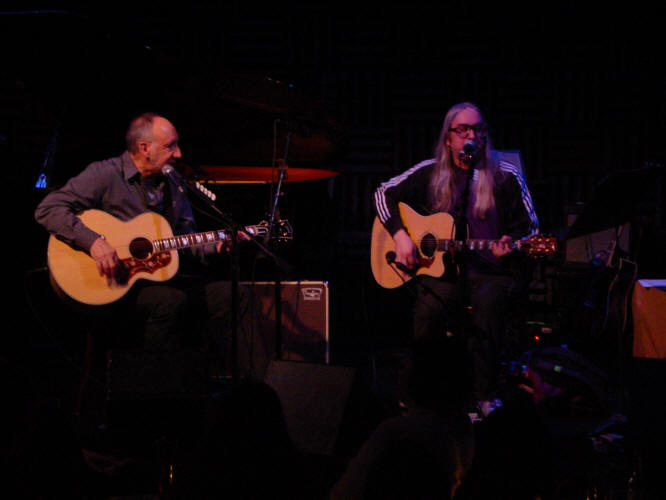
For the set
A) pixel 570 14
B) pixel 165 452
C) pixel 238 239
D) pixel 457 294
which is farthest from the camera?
pixel 570 14

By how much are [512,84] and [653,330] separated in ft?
9.81

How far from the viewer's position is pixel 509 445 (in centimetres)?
171

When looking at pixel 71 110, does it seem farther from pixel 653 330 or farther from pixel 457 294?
pixel 653 330

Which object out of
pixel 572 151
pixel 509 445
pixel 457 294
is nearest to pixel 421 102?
pixel 572 151

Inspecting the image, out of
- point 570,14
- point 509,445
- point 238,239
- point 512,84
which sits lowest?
point 509,445

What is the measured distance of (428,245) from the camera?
4.01m

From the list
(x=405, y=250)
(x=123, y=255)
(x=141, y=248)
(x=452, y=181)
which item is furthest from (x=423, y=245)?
(x=123, y=255)

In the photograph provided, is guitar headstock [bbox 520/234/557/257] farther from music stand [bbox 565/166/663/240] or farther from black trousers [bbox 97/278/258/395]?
black trousers [bbox 97/278/258/395]

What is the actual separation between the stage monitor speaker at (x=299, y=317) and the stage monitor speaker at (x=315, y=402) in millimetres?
1647

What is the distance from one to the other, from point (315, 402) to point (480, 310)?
5.07 ft

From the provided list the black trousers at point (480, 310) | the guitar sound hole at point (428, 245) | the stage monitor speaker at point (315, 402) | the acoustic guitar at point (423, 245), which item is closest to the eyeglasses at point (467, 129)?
the acoustic guitar at point (423, 245)

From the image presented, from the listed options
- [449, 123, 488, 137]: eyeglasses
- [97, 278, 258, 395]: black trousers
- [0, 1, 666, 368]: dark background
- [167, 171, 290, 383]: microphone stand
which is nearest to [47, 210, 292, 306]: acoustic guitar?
[97, 278, 258, 395]: black trousers

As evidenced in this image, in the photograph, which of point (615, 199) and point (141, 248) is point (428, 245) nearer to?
point (615, 199)

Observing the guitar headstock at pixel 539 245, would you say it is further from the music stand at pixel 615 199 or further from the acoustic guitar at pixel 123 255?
the acoustic guitar at pixel 123 255
